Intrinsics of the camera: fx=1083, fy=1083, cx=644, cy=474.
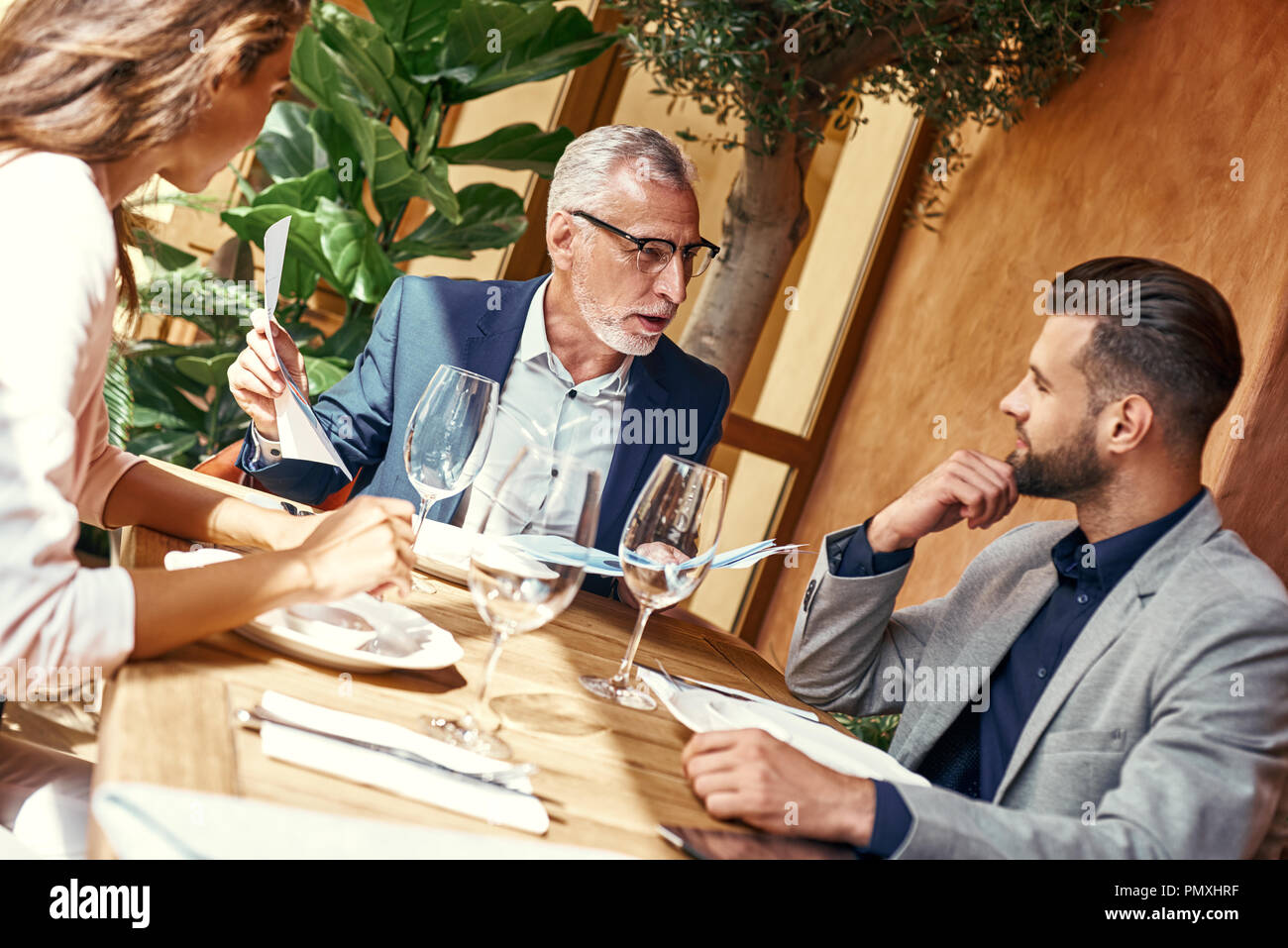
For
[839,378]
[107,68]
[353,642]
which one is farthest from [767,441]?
[107,68]

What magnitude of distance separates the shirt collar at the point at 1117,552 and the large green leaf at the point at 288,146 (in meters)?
2.54

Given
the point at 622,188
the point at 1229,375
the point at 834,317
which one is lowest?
the point at 1229,375

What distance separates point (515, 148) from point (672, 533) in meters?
2.37

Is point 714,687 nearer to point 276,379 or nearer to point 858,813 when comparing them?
point 858,813

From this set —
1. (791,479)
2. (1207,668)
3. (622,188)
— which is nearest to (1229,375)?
(1207,668)

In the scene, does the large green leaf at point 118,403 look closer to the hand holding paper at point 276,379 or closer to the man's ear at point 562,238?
the man's ear at point 562,238

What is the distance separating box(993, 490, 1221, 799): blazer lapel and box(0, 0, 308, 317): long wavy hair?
1.24 m

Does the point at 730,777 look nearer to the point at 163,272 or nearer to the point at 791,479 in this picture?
the point at 163,272

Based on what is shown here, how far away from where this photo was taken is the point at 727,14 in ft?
9.61

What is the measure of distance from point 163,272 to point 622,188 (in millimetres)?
1611

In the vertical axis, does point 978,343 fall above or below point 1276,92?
below

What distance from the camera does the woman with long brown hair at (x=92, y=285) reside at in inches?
34.0

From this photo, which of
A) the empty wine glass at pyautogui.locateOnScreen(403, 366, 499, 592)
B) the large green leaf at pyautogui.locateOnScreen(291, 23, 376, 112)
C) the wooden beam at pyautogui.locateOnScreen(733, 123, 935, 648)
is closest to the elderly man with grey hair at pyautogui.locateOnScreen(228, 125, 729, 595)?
the empty wine glass at pyautogui.locateOnScreen(403, 366, 499, 592)

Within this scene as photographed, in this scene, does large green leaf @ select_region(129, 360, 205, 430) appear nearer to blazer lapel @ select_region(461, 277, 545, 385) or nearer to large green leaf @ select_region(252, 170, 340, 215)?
large green leaf @ select_region(252, 170, 340, 215)
